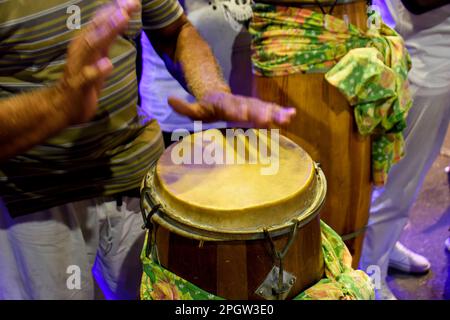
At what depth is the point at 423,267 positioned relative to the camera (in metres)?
2.77

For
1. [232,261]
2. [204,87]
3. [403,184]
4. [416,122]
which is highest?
[204,87]

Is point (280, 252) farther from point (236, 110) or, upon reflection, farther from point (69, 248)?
point (69, 248)

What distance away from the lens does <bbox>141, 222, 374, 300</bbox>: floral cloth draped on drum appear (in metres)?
1.31

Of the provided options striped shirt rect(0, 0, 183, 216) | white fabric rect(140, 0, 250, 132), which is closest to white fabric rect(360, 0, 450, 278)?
white fabric rect(140, 0, 250, 132)

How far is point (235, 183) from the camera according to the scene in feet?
4.35

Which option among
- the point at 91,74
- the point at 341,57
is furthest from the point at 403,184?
the point at 91,74

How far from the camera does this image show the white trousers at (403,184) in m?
2.46

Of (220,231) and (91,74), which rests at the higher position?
(91,74)

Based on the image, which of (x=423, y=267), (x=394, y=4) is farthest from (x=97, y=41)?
(x=423, y=267)

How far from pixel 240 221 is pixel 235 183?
4.7 inches

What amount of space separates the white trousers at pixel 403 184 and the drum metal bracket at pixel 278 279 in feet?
4.39

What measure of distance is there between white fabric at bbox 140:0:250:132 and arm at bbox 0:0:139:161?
1.11 m
